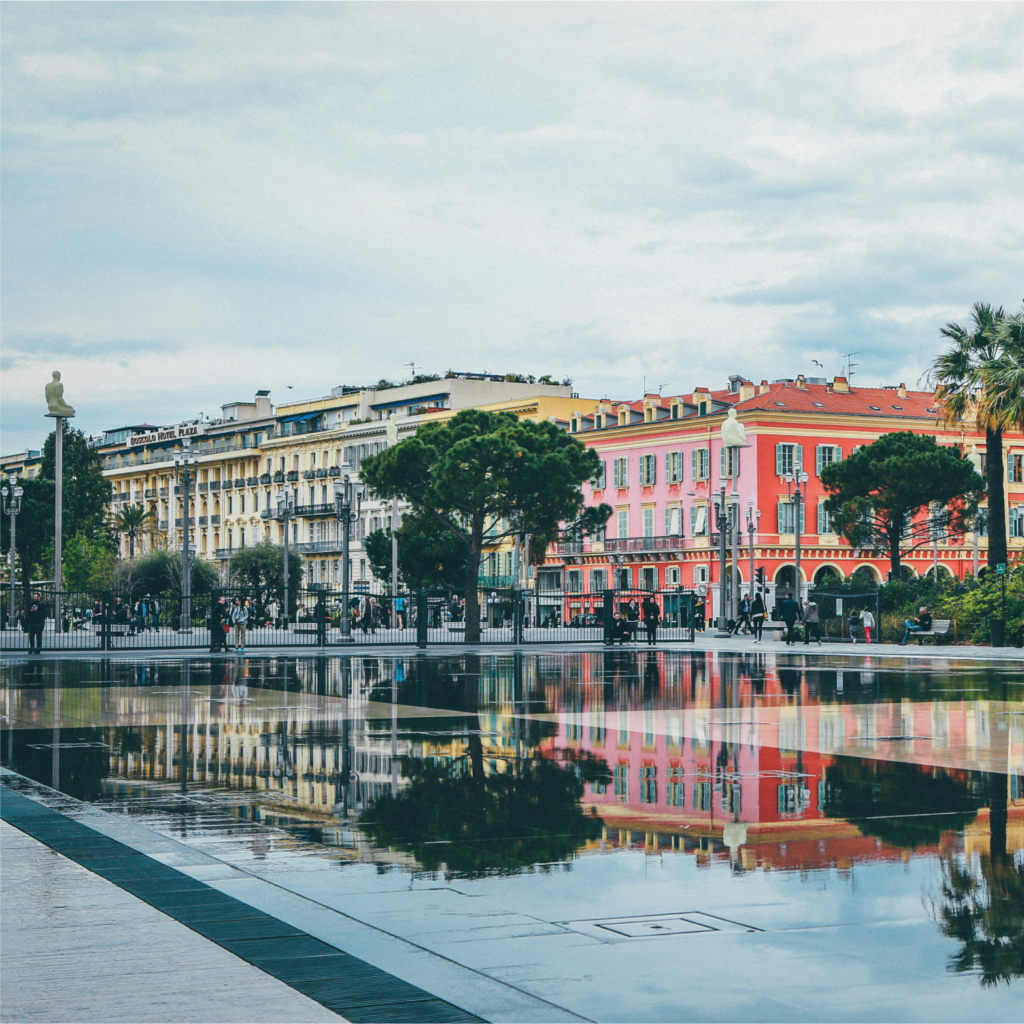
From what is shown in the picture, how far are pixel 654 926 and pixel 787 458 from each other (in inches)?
2942

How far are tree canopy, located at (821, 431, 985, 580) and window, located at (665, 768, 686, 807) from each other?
5356cm

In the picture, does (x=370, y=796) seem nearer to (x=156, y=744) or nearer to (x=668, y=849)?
(x=668, y=849)

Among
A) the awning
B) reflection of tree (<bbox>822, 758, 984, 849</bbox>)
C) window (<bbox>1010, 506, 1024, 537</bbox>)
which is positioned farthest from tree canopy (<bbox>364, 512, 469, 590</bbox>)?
reflection of tree (<bbox>822, 758, 984, 849</bbox>)

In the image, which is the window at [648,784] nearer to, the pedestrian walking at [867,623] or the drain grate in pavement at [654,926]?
the drain grate in pavement at [654,926]

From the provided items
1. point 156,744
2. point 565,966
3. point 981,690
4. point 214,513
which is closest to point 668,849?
point 565,966

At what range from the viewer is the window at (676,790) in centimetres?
1087

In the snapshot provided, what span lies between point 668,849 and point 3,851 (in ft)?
13.3

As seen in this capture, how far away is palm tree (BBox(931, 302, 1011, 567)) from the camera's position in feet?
139

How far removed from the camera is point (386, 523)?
360 ft

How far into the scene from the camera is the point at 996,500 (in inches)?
1731

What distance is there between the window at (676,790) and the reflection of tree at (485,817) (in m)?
0.62

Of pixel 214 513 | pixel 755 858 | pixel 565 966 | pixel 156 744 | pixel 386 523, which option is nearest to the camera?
pixel 565 966

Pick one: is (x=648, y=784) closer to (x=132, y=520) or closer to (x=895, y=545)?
(x=895, y=545)

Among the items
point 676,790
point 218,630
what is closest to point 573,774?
point 676,790
